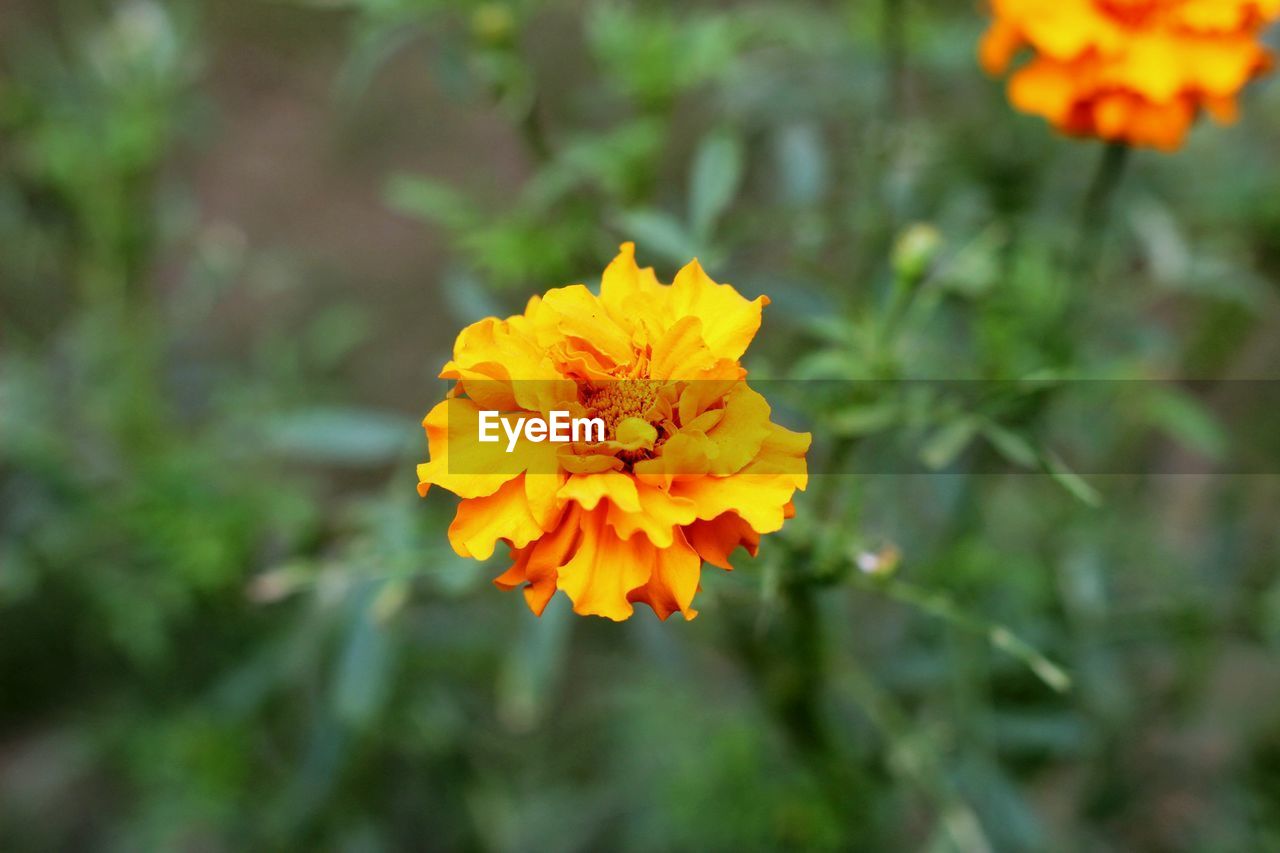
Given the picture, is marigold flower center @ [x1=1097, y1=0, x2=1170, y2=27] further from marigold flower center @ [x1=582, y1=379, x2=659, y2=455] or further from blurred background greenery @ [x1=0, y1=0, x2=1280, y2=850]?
marigold flower center @ [x1=582, y1=379, x2=659, y2=455]

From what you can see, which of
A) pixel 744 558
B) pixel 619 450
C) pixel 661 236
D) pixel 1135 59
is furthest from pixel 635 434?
pixel 1135 59

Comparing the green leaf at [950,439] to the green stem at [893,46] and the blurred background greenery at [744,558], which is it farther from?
the green stem at [893,46]

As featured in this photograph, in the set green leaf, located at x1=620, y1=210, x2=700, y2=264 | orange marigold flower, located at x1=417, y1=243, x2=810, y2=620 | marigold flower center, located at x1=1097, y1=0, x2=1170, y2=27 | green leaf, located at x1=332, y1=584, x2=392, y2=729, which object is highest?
marigold flower center, located at x1=1097, y1=0, x2=1170, y2=27

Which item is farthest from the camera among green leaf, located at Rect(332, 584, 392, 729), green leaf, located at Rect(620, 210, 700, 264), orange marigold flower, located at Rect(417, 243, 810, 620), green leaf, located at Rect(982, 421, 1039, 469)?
green leaf, located at Rect(332, 584, 392, 729)

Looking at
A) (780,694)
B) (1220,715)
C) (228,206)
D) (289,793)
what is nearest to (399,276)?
(228,206)
